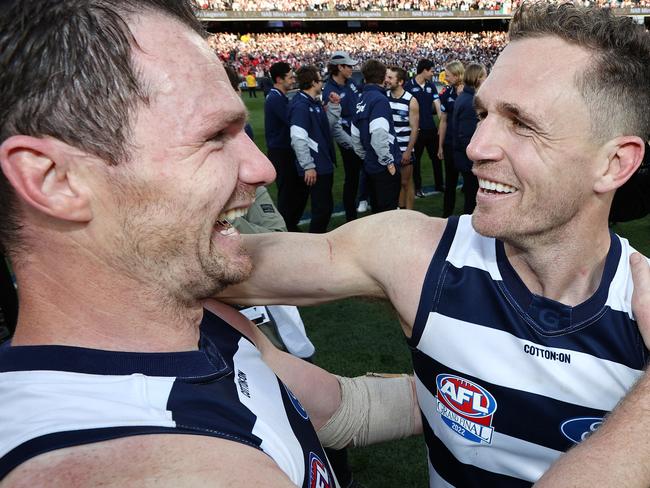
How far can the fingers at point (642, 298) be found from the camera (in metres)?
1.37

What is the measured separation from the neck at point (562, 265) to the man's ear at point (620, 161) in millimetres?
177

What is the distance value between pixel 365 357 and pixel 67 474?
3.40 m

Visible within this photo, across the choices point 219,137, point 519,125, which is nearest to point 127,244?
point 219,137

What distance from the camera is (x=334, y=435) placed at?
1.67m

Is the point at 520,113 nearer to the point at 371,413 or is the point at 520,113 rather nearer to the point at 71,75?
the point at 371,413

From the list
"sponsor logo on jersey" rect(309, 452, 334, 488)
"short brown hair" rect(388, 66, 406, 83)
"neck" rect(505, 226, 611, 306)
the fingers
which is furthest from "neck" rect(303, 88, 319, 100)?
"sponsor logo on jersey" rect(309, 452, 334, 488)

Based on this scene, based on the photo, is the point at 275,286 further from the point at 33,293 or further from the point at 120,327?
the point at 33,293

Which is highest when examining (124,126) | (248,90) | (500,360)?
(124,126)

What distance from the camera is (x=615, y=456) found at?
111cm

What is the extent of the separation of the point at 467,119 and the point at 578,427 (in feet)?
17.3

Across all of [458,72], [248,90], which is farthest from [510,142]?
[248,90]

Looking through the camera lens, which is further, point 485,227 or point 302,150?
point 302,150

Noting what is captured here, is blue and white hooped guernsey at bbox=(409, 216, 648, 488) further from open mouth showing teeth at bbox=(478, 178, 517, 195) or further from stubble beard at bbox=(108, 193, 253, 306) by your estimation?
stubble beard at bbox=(108, 193, 253, 306)

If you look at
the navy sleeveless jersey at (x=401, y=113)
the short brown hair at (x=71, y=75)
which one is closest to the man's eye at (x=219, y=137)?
the short brown hair at (x=71, y=75)
